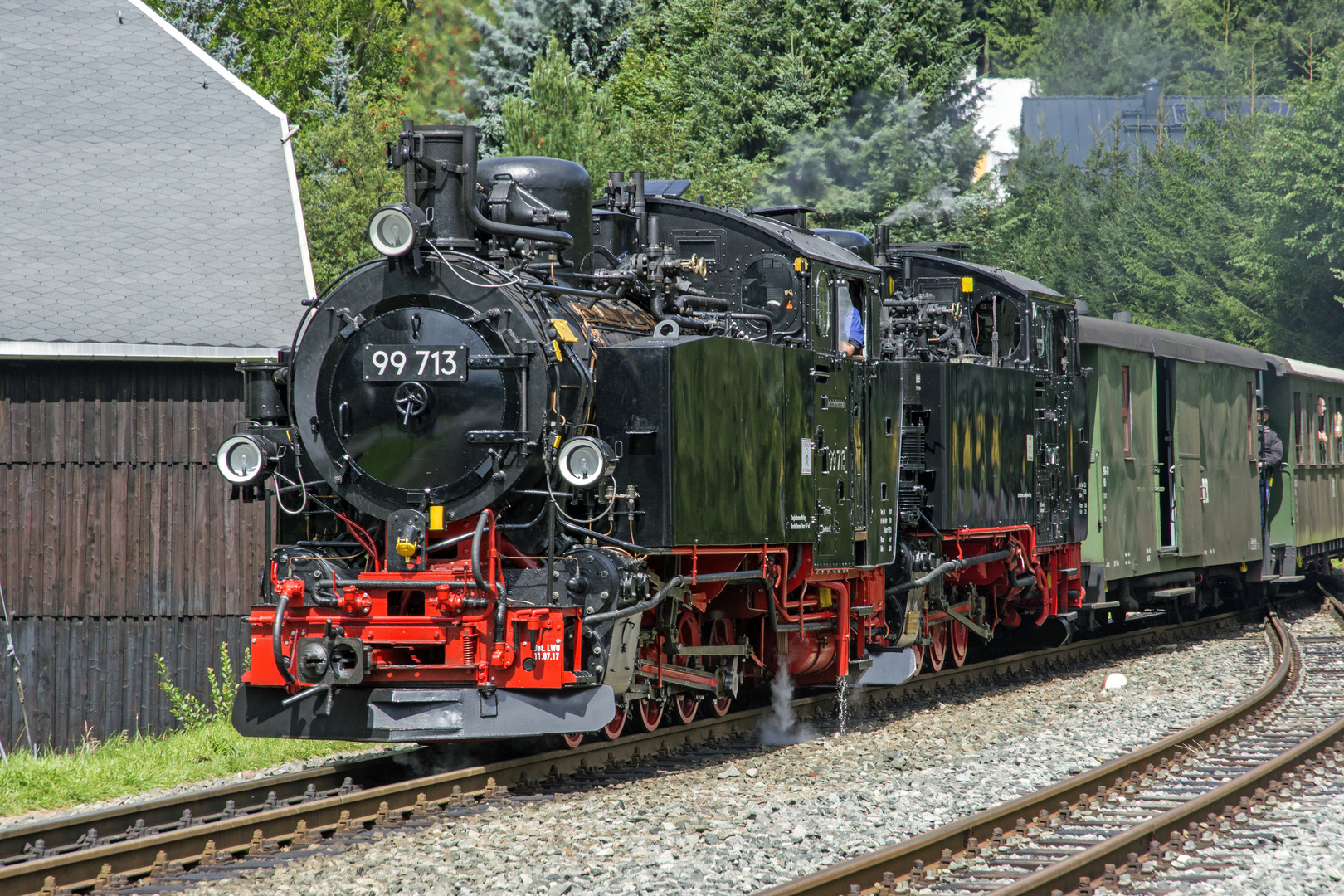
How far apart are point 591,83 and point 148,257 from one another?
53.7ft

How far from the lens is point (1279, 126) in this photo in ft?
105

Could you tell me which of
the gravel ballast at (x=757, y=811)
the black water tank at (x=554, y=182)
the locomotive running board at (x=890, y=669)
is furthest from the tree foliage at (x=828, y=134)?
the gravel ballast at (x=757, y=811)

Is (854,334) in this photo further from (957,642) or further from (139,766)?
(139,766)

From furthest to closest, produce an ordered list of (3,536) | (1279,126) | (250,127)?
(1279,126)
(250,127)
(3,536)

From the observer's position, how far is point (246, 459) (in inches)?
324

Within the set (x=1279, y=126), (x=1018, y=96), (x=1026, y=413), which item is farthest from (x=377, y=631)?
(x=1018, y=96)

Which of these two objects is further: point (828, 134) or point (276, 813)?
point (828, 134)

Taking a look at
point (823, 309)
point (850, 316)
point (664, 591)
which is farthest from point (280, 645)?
point (850, 316)

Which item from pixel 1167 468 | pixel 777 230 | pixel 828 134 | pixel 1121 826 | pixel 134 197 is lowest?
pixel 1121 826

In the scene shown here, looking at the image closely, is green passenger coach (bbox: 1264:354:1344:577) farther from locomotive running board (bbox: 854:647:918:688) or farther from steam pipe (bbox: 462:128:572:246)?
steam pipe (bbox: 462:128:572:246)

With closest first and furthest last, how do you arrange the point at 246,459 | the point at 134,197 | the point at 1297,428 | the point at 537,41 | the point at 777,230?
the point at 246,459 < the point at 777,230 < the point at 134,197 < the point at 1297,428 < the point at 537,41

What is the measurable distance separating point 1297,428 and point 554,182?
13.6 m

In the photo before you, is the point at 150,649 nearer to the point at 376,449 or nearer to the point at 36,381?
the point at 36,381

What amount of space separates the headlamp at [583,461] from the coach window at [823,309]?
8.22 feet
